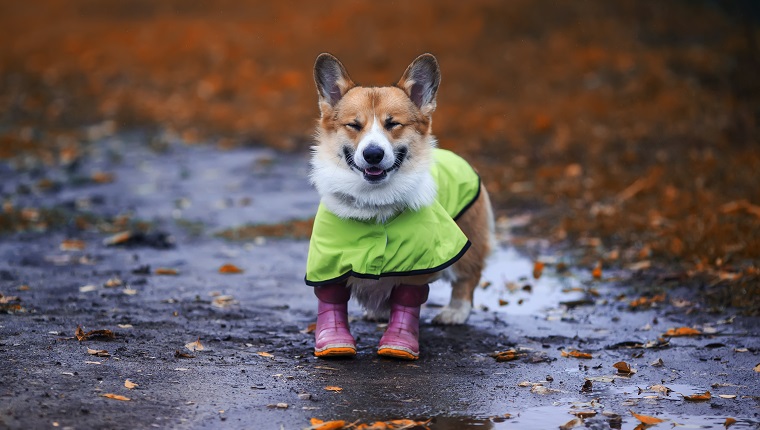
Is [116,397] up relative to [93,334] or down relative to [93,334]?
down

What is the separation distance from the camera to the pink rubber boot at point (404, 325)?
5.27 meters

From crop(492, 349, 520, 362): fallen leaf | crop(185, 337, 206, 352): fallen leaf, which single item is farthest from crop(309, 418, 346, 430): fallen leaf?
crop(492, 349, 520, 362): fallen leaf

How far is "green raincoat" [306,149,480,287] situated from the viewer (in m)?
5.18

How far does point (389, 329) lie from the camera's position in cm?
537

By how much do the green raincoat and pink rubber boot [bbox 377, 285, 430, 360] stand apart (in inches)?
10.5

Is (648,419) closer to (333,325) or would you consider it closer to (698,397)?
(698,397)

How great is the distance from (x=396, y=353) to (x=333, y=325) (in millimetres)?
399

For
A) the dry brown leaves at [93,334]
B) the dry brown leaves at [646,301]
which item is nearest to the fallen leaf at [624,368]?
the dry brown leaves at [646,301]

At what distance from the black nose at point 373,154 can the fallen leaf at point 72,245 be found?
422 cm

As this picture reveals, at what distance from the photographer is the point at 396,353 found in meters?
5.25

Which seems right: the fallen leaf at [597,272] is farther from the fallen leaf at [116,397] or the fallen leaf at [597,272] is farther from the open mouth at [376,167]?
the fallen leaf at [116,397]

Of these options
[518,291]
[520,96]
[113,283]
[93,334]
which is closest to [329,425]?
[93,334]

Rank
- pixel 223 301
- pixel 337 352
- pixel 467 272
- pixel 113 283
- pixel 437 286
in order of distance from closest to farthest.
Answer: pixel 337 352 < pixel 467 272 < pixel 223 301 < pixel 113 283 < pixel 437 286

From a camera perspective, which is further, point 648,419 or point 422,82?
point 422,82
